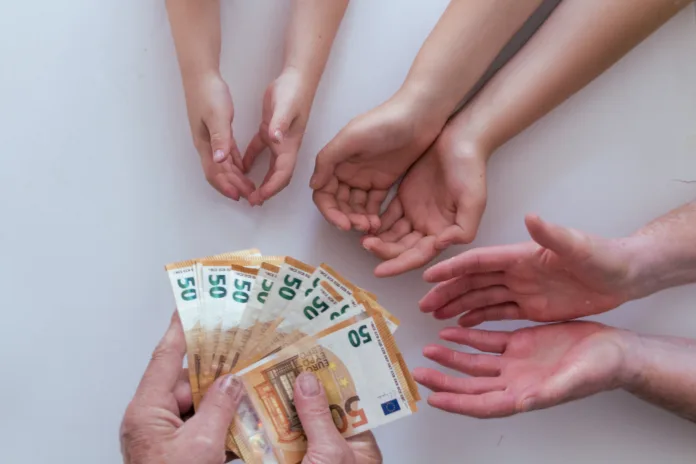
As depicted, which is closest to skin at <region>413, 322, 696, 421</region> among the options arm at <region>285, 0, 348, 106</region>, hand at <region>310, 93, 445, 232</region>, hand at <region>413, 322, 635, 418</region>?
hand at <region>413, 322, 635, 418</region>

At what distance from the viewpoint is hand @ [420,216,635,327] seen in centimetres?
70

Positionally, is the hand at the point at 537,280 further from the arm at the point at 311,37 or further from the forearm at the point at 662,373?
the arm at the point at 311,37

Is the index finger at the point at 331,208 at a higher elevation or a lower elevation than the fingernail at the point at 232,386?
higher

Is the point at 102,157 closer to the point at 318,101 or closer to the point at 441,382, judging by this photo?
the point at 318,101

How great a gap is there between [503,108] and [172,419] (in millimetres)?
625

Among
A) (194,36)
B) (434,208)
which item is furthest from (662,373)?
(194,36)

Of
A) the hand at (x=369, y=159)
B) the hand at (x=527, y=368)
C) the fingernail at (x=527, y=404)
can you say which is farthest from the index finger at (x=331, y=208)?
the fingernail at (x=527, y=404)

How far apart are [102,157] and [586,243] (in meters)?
0.76

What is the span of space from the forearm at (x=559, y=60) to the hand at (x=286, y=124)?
257mm

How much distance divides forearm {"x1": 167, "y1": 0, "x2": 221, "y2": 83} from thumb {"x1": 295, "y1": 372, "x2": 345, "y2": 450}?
0.50 meters

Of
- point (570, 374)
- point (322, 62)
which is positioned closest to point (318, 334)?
point (570, 374)

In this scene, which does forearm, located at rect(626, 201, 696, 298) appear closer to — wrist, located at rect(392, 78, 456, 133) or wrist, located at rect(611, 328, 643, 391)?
wrist, located at rect(611, 328, 643, 391)

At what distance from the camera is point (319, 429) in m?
0.67

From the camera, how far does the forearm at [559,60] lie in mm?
810
